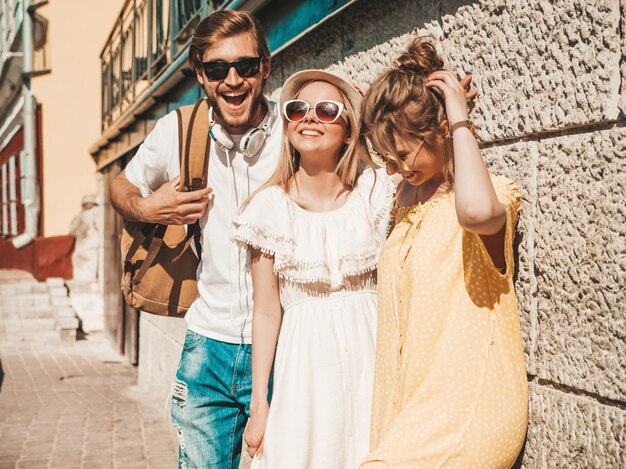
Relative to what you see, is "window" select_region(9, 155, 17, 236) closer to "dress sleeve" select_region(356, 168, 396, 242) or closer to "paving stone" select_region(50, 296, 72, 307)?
"paving stone" select_region(50, 296, 72, 307)

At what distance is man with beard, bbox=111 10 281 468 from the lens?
8.83ft

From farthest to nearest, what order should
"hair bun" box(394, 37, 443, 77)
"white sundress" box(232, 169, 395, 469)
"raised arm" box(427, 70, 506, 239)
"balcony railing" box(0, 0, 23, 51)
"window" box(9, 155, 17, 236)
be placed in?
"window" box(9, 155, 17, 236)
"balcony railing" box(0, 0, 23, 51)
"white sundress" box(232, 169, 395, 469)
"hair bun" box(394, 37, 443, 77)
"raised arm" box(427, 70, 506, 239)

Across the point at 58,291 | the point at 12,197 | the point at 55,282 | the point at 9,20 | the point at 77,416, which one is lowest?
the point at 77,416

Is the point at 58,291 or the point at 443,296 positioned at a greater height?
the point at 443,296

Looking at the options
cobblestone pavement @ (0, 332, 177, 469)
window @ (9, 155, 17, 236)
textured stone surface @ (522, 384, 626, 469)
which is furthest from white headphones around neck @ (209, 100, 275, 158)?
window @ (9, 155, 17, 236)

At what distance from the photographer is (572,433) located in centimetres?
197

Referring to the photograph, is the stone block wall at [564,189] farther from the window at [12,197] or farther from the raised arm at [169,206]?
the window at [12,197]

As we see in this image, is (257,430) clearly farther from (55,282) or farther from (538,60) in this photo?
(55,282)

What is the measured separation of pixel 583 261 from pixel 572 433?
1.57 feet

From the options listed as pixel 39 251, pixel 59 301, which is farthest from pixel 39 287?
pixel 39 251

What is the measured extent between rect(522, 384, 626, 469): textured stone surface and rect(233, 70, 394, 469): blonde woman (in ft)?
1.67

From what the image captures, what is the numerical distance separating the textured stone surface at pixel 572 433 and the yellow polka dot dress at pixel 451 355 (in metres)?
0.14

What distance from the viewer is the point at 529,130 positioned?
2.10 meters

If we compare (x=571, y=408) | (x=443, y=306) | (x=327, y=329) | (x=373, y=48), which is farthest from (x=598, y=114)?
(x=373, y=48)
